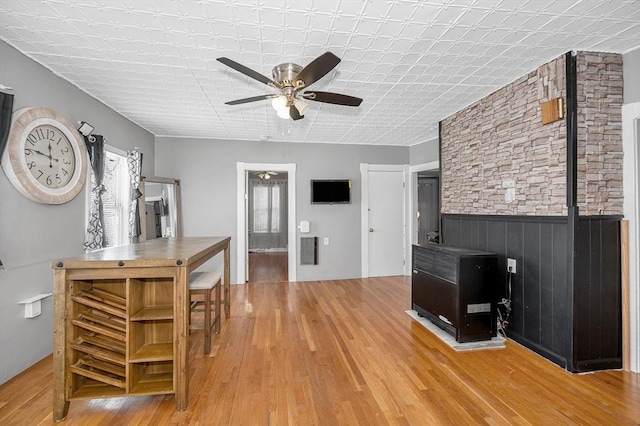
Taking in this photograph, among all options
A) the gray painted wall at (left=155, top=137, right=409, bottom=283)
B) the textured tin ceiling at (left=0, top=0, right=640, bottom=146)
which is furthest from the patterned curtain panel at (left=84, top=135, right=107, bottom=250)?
the gray painted wall at (left=155, top=137, right=409, bottom=283)

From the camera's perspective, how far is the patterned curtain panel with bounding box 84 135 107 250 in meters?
2.99

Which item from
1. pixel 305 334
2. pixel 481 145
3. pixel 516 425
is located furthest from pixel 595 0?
pixel 305 334

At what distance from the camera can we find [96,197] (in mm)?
3064

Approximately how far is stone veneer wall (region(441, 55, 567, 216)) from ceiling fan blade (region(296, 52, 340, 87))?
2.01 meters

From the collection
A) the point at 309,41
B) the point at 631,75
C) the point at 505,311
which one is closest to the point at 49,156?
the point at 309,41

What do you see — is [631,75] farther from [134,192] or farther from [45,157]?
[134,192]

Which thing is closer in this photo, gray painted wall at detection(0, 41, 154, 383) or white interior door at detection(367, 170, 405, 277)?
gray painted wall at detection(0, 41, 154, 383)

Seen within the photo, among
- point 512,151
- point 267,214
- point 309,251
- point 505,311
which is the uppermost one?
point 512,151

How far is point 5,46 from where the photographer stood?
2148 millimetres

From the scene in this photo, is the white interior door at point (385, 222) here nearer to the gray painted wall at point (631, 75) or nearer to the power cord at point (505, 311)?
the power cord at point (505, 311)

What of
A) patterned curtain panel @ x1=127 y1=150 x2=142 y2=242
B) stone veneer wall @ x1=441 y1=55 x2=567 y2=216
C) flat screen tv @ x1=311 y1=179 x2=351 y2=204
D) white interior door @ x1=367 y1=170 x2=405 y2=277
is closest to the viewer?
stone veneer wall @ x1=441 y1=55 x2=567 y2=216

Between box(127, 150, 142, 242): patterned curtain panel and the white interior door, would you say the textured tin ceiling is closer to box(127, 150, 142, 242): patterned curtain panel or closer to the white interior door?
box(127, 150, 142, 242): patterned curtain panel

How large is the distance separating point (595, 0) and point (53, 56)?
12.7 feet

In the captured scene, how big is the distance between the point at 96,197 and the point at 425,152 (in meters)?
4.81
